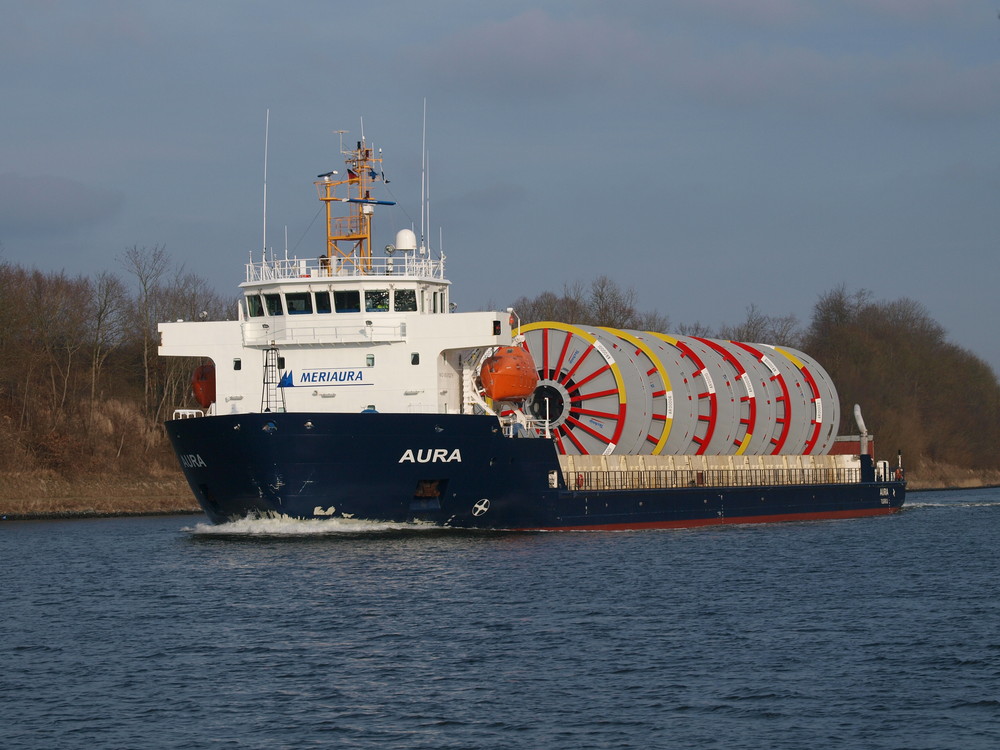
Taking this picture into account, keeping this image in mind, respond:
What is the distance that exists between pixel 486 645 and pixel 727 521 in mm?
28039

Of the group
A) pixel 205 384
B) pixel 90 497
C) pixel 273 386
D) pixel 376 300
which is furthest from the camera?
pixel 90 497

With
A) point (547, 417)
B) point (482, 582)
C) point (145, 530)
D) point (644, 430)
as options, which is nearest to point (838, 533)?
point (644, 430)

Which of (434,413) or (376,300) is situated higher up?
(376,300)

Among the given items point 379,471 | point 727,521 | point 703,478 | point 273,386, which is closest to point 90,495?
point 273,386

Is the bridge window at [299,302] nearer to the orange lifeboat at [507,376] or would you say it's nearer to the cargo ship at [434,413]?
the cargo ship at [434,413]

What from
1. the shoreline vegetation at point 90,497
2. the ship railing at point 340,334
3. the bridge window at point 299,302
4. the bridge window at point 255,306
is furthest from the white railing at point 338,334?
the shoreline vegetation at point 90,497

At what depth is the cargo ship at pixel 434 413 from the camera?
35031 millimetres

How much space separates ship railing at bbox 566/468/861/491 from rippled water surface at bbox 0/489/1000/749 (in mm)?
6028

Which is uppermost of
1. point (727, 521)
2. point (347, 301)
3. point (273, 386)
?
point (347, 301)

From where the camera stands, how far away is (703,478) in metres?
48.8

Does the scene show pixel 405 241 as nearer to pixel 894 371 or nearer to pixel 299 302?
pixel 299 302

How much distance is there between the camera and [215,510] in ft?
122

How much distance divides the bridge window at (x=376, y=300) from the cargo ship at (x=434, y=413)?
42mm

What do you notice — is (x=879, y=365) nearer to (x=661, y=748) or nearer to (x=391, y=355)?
(x=391, y=355)
